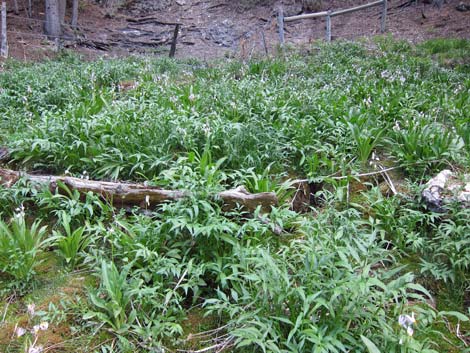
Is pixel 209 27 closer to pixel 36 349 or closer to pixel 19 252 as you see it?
pixel 19 252

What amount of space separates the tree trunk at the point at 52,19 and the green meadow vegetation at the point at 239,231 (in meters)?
9.71

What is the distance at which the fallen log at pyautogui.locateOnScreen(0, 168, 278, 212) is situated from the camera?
3561 mm

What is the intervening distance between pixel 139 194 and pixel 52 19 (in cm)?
1355

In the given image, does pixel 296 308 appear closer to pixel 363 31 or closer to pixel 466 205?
pixel 466 205

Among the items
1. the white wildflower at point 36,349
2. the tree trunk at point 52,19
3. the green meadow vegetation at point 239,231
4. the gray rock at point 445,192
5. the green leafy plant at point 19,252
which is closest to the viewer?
the white wildflower at point 36,349

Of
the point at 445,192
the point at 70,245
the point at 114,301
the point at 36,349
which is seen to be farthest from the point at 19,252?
the point at 445,192

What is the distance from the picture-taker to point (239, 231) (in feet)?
10.1

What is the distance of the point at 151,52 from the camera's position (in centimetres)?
1423

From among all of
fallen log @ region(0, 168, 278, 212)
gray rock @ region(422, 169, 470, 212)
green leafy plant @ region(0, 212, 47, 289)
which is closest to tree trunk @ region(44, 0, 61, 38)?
fallen log @ region(0, 168, 278, 212)

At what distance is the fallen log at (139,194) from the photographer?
140 inches

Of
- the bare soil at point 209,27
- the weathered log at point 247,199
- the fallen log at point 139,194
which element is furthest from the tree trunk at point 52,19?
the weathered log at point 247,199

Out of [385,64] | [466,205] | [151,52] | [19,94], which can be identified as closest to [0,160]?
[19,94]

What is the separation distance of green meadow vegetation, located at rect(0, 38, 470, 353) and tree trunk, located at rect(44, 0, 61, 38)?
9.71m

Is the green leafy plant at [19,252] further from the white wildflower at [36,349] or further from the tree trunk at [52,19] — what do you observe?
the tree trunk at [52,19]
